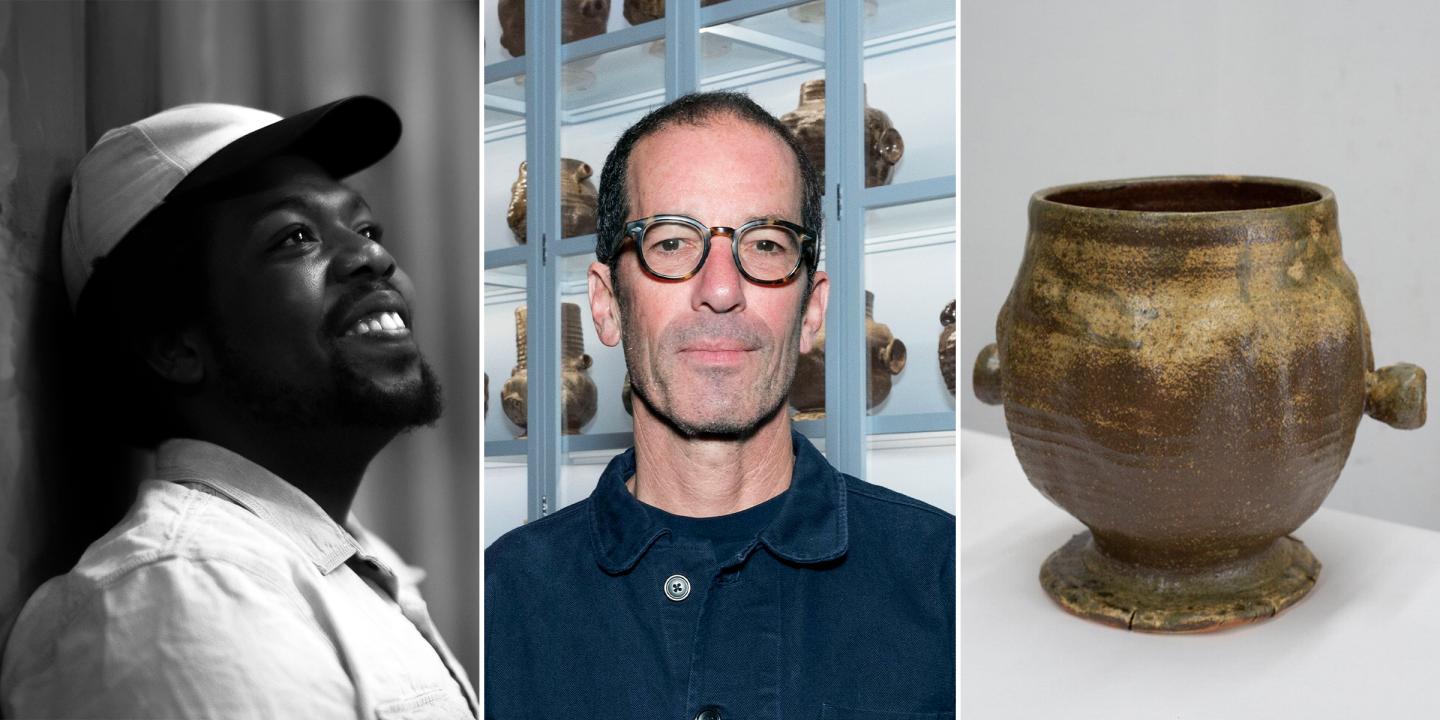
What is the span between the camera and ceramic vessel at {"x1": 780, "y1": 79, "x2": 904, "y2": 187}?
586 millimetres

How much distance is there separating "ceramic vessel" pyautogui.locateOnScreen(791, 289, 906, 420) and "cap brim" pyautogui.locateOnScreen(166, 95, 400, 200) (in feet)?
0.75

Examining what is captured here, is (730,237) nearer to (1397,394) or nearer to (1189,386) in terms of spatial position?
(1189,386)

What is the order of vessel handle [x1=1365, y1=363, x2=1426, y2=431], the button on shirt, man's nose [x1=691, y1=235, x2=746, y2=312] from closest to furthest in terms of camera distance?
1. the button on shirt
2. man's nose [x1=691, y1=235, x2=746, y2=312]
3. vessel handle [x1=1365, y1=363, x2=1426, y2=431]

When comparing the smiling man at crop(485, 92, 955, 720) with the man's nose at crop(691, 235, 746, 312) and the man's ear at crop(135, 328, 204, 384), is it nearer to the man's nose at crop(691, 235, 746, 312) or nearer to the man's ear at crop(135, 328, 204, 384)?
the man's nose at crop(691, 235, 746, 312)

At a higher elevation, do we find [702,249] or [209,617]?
[702,249]

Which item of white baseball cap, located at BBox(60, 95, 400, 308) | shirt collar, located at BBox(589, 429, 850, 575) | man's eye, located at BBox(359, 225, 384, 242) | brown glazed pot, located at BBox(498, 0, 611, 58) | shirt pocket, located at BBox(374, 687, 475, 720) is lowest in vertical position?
shirt pocket, located at BBox(374, 687, 475, 720)

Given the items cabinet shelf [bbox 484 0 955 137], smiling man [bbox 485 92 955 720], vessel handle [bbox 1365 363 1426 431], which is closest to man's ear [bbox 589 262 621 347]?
smiling man [bbox 485 92 955 720]

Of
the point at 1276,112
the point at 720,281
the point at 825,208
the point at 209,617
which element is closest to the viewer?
the point at 209,617

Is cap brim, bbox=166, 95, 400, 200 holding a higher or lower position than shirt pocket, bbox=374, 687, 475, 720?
higher

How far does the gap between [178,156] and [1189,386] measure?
0.48m

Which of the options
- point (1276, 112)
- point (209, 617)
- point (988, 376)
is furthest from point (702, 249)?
point (1276, 112)

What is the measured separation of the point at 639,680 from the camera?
1.69ft

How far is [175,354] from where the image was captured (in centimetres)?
38

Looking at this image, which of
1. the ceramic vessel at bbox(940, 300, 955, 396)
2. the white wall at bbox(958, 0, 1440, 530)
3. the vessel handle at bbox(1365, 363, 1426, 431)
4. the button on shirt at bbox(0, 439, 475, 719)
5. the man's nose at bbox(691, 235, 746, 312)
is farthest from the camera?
the white wall at bbox(958, 0, 1440, 530)
